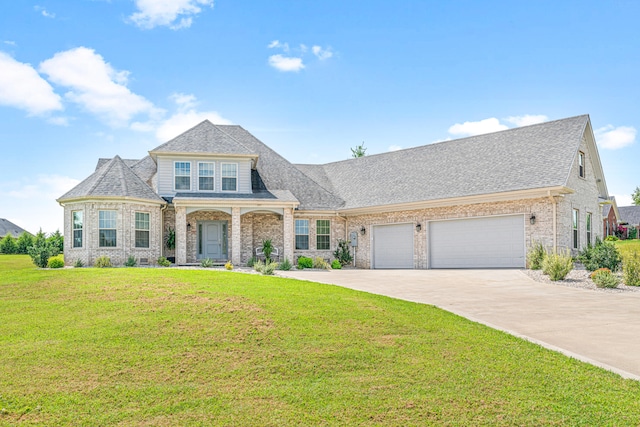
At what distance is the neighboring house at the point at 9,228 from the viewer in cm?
6419

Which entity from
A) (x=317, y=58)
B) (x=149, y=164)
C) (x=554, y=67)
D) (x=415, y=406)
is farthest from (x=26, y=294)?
(x=554, y=67)

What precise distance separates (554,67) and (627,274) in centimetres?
909

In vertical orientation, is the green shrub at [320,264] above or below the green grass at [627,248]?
below

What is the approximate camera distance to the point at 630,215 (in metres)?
61.6

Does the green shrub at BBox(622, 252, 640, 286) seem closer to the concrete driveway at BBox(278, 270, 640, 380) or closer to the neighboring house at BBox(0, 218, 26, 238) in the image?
the concrete driveway at BBox(278, 270, 640, 380)

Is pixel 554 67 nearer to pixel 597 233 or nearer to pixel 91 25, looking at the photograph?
Result: pixel 597 233

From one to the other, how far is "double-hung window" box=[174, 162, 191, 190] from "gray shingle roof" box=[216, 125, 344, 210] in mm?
3600

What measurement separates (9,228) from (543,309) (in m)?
72.4

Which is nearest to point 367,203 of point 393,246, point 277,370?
point 393,246

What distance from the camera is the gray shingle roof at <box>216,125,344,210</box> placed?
2564 centimetres

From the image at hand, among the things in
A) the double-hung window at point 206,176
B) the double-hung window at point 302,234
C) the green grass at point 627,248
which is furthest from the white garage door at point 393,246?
the green grass at point 627,248

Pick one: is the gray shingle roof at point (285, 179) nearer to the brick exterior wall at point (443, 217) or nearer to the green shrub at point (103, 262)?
the brick exterior wall at point (443, 217)

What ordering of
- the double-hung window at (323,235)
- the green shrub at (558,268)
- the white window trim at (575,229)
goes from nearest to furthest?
1. the green shrub at (558,268)
2. the white window trim at (575,229)
3. the double-hung window at (323,235)

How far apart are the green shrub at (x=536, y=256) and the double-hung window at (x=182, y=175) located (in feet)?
51.4
